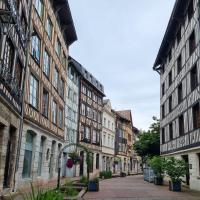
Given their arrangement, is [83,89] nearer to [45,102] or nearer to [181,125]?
[181,125]

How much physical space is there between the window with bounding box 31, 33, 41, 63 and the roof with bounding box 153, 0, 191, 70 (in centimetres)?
1002

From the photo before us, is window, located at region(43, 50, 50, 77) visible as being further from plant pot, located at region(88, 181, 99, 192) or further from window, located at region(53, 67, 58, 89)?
plant pot, located at region(88, 181, 99, 192)

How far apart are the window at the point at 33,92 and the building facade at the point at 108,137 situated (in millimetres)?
27040

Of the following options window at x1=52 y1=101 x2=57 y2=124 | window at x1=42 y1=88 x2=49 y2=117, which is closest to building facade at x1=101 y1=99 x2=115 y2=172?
window at x1=52 y1=101 x2=57 y2=124

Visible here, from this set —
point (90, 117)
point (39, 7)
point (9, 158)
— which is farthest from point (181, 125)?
point (90, 117)

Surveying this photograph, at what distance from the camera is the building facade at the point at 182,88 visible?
60.4 ft

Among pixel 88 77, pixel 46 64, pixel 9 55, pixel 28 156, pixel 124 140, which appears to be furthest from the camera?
pixel 124 140

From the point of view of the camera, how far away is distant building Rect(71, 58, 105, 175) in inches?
1419

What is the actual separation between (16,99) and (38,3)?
7.09 meters

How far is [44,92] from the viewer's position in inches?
771

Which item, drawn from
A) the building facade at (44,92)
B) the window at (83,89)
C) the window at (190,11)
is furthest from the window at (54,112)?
the window at (83,89)

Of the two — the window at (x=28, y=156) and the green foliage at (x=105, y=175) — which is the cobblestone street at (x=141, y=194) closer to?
the window at (x=28, y=156)

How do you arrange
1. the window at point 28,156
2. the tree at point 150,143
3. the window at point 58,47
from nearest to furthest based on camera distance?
the window at point 28,156, the window at point 58,47, the tree at point 150,143

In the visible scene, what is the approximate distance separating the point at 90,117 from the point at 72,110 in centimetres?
623
